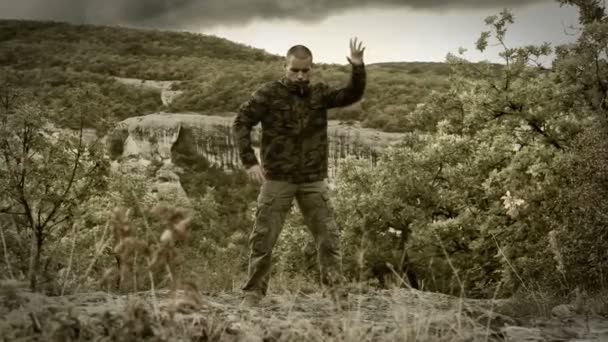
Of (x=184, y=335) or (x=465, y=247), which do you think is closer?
(x=184, y=335)

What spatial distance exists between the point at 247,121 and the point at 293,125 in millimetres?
407

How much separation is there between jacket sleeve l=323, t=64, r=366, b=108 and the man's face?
0.23m

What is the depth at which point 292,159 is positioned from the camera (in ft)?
18.4

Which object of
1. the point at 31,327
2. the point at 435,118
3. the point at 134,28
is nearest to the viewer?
the point at 31,327

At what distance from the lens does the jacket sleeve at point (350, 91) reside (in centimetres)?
553

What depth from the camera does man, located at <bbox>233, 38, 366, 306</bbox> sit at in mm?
5605

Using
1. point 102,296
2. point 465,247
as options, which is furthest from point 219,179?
point 102,296

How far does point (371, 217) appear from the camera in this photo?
21.4m

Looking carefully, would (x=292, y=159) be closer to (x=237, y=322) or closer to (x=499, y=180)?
(x=237, y=322)

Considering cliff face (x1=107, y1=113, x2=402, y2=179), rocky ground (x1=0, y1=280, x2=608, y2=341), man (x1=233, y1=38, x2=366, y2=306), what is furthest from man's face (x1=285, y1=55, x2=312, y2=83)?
cliff face (x1=107, y1=113, x2=402, y2=179)

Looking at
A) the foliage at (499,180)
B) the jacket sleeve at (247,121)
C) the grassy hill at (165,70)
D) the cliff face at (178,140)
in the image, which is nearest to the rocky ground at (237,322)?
the jacket sleeve at (247,121)

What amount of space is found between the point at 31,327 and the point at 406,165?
60.3 feet

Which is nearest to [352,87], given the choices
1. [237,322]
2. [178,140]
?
[237,322]

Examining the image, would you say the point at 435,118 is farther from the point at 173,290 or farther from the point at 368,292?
the point at 173,290
